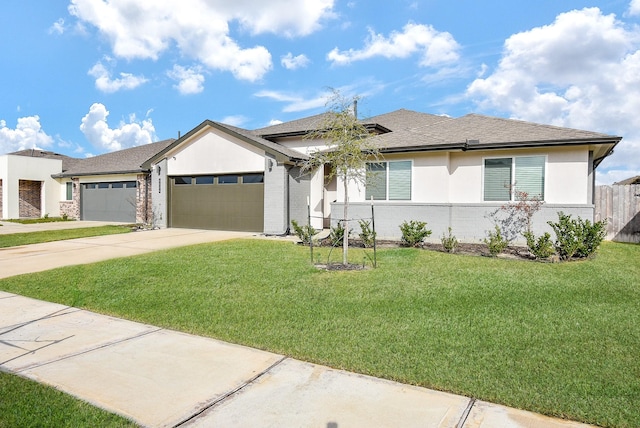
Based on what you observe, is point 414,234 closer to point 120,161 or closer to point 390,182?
point 390,182

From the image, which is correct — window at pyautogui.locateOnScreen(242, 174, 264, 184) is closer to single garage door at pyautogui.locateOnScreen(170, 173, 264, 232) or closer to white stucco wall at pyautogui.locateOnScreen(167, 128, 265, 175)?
single garage door at pyautogui.locateOnScreen(170, 173, 264, 232)

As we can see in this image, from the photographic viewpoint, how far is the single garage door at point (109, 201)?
910 inches

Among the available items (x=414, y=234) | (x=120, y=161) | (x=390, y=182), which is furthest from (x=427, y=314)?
(x=120, y=161)

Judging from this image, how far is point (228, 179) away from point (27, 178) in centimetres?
1888

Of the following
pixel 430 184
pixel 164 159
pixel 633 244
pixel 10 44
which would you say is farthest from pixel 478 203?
pixel 10 44

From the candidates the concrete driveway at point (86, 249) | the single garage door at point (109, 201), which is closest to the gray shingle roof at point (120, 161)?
the single garage door at point (109, 201)

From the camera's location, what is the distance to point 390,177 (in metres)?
14.1

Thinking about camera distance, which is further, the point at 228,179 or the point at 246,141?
the point at 228,179

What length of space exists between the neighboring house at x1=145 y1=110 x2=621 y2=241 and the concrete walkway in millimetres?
9660

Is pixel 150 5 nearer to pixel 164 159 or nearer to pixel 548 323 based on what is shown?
pixel 164 159

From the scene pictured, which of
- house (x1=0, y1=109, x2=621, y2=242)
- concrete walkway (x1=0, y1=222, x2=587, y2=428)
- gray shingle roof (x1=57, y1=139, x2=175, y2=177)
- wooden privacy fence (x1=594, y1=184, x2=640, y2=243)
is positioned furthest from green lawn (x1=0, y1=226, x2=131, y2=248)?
wooden privacy fence (x1=594, y1=184, x2=640, y2=243)

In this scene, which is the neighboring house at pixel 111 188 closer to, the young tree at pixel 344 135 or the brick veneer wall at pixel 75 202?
the brick veneer wall at pixel 75 202

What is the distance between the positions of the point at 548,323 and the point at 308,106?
1811cm

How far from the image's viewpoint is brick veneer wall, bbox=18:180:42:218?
2781cm
